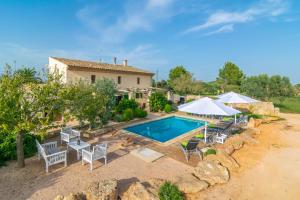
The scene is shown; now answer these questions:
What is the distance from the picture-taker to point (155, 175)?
7.66 meters

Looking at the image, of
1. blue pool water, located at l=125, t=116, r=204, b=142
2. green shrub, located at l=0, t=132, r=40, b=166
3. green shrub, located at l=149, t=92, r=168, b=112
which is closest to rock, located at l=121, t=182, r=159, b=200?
green shrub, located at l=0, t=132, r=40, b=166

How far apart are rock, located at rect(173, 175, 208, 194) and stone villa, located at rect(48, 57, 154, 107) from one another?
15298 mm

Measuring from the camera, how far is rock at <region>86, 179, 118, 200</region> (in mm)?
5512

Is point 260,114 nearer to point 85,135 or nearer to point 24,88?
point 85,135

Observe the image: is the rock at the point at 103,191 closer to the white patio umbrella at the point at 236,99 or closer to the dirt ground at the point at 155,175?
the dirt ground at the point at 155,175

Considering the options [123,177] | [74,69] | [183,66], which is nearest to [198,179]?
A: [123,177]

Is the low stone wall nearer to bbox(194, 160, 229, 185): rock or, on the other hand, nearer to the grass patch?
the grass patch

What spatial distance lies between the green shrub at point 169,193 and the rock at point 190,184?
1.27ft

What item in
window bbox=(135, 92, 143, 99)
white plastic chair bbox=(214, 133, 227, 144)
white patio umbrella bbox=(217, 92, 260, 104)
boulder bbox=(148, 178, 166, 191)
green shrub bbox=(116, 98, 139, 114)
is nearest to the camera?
boulder bbox=(148, 178, 166, 191)

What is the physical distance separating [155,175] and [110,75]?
19313 mm

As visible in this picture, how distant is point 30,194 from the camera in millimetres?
6059

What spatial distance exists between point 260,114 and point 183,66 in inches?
1355

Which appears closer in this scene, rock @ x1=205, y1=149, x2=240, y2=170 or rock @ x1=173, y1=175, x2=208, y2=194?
rock @ x1=173, y1=175, x2=208, y2=194

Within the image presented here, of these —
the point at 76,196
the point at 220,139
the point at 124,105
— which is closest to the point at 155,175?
the point at 76,196
